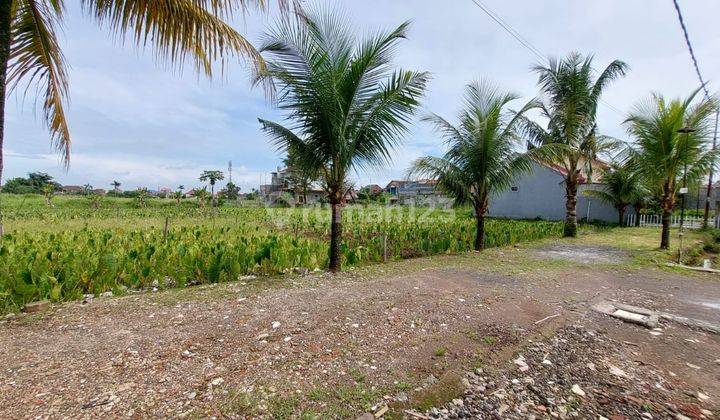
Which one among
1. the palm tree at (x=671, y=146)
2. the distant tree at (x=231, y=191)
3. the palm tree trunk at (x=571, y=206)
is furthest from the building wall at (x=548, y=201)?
the distant tree at (x=231, y=191)

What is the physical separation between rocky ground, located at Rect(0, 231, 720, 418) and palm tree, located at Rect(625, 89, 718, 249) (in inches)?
249

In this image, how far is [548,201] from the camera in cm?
2114

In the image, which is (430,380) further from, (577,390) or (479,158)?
(479,158)

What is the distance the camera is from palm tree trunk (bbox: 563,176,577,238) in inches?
510

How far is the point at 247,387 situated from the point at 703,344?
4.62 m

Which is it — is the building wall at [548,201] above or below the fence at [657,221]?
above

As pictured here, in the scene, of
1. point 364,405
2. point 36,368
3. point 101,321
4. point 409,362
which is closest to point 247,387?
point 364,405

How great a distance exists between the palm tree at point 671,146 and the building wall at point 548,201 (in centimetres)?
989

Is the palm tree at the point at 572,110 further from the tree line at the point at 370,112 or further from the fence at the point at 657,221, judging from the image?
the fence at the point at 657,221

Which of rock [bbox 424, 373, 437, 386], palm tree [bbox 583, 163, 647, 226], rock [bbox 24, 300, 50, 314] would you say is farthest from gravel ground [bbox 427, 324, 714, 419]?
palm tree [bbox 583, 163, 647, 226]

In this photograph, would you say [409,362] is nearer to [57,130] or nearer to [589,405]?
[589,405]

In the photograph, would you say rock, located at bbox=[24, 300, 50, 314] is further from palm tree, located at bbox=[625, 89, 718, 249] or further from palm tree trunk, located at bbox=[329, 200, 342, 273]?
palm tree, located at bbox=[625, 89, 718, 249]

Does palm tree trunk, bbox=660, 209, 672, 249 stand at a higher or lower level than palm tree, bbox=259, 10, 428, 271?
lower

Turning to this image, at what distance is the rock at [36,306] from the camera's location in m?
3.82
